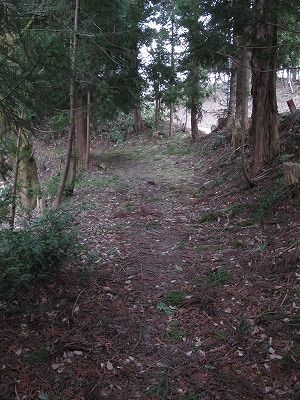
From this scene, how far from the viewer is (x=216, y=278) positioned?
521 centimetres

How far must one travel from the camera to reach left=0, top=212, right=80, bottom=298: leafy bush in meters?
4.20

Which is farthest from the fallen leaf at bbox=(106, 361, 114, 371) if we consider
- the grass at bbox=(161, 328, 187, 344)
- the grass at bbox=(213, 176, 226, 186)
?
the grass at bbox=(213, 176, 226, 186)

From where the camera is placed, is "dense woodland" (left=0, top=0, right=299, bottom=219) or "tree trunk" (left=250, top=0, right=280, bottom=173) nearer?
"dense woodland" (left=0, top=0, right=299, bottom=219)

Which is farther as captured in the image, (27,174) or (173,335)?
(27,174)

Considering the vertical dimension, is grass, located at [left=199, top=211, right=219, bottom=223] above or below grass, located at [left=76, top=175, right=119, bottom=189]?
below

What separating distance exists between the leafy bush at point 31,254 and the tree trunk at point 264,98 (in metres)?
5.91

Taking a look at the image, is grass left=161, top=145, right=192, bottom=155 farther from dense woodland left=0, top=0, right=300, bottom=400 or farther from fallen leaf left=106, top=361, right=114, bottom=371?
fallen leaf left=106, top=361, right=114, bottom=371

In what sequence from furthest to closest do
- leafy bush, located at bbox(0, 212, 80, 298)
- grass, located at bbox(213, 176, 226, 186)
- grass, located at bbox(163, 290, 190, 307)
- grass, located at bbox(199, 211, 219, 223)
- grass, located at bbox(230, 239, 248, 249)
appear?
grass, located at bbox(213, 176, 226, 186) < grass, located at bbox(199, 211, 219, 223) < grass, located at bbox(230, 239, 248, 249) < grass, located at bbox(163, 290, 190, 307) < leafy bush, located at bbox(0, 212, 80, 298)

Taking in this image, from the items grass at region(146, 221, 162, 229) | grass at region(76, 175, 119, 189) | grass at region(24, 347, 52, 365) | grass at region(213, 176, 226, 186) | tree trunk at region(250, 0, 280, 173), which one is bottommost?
grass at region(24, 347, 52, 365)

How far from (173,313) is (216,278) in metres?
1.05

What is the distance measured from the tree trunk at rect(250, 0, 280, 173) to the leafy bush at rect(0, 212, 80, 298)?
19.4ft

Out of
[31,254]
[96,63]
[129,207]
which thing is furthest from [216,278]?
[96,63]

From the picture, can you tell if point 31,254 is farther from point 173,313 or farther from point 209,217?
point 209,217

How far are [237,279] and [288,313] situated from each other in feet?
3.82
